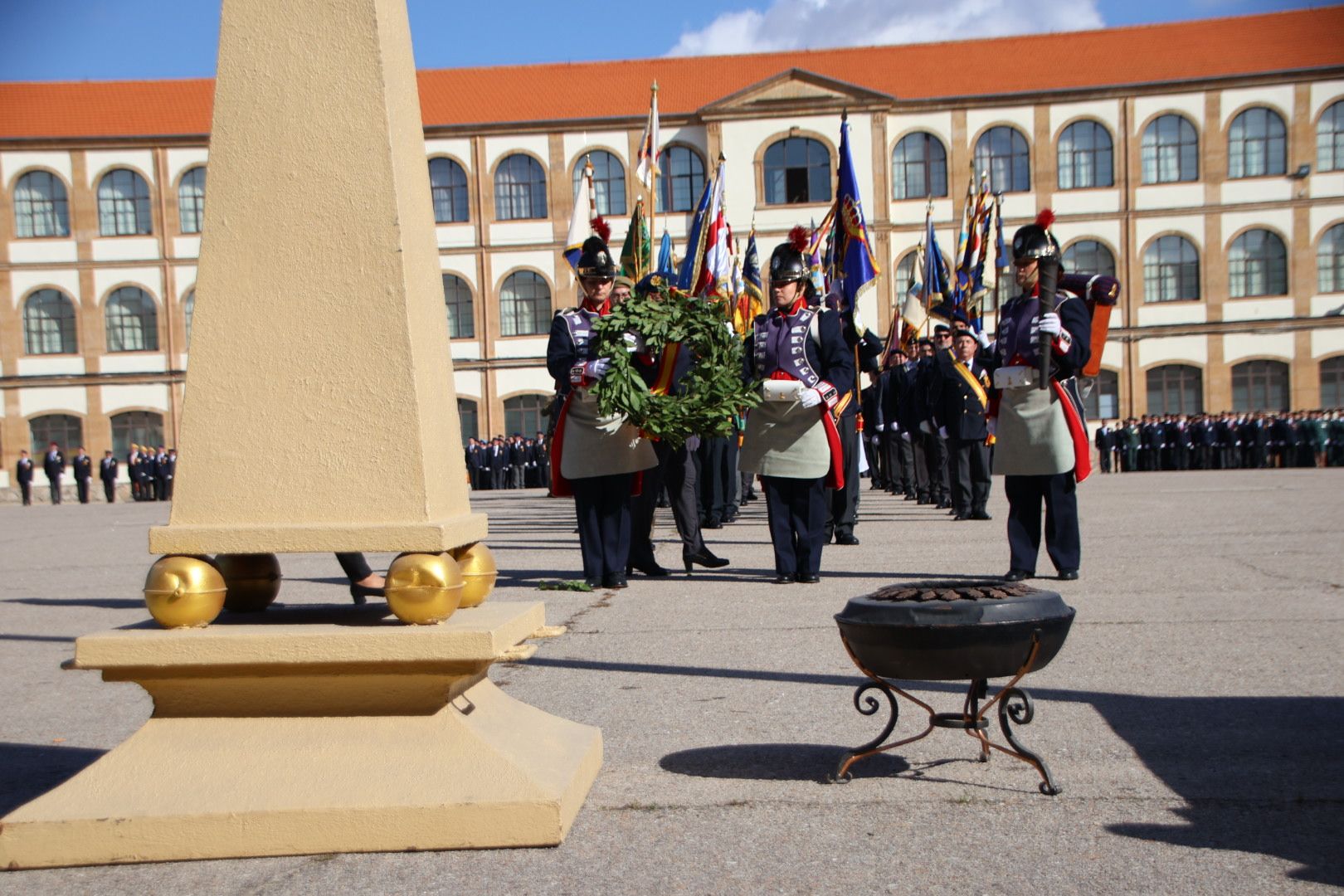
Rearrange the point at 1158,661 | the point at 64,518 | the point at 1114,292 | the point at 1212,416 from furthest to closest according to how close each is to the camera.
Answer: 1. the point at 1212,416
2. the point at 64,518
3. the point at 1114,292
4. the point at 1158,661

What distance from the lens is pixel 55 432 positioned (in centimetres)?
5412

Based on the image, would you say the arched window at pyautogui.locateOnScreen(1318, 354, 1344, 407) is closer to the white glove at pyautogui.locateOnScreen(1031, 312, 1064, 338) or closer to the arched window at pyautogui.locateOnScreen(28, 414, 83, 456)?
the arched window at pyautogui.locateOnScreen(28, 414, 83, 456)

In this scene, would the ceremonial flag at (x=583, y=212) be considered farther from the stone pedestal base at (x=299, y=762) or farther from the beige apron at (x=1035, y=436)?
the stone pedestal base at (x=299, y=762)

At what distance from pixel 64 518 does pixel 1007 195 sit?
1340 inches

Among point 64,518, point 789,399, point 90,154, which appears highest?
point 90,154

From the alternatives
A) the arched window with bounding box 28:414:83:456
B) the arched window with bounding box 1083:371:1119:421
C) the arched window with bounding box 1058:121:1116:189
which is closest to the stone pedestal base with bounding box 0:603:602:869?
the arched window with bounding box 1083:371:1119:421

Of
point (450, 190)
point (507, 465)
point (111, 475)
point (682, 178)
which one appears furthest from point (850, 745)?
point (450, 190)

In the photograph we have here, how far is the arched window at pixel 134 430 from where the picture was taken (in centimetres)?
5391

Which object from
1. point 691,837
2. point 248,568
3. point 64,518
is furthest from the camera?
point 64,518

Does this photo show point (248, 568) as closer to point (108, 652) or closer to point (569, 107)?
point (108, 652)

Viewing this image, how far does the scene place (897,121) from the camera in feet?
171

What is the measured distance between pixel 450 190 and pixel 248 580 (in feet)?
166

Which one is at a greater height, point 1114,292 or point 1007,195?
point 1007,195

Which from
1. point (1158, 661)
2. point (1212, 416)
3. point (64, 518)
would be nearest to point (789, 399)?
point (1158, 661)
